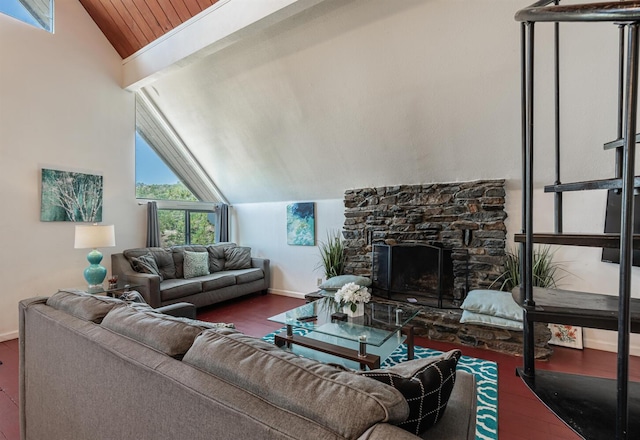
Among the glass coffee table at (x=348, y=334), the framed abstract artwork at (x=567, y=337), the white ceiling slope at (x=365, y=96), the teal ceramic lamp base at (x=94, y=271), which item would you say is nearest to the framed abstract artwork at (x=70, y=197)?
the teal ceramic lamp base at (x=94, y=271)

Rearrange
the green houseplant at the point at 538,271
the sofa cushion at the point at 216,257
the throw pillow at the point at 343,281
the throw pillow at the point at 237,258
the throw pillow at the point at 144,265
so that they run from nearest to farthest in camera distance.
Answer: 1. the green houseplant at the point at 538,271
2. the throw pillow at the point at 144,265
3. the throw pillow at the point at 343,281
4. the sofa cushion at the point at 216,257
5. the throw pillow at the point at 237,258

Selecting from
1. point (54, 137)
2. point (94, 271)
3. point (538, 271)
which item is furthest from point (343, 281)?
point (54, 137)

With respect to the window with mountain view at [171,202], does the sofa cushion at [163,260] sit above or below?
below

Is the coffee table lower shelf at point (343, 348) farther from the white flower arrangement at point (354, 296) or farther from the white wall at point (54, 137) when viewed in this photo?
the white wall at point (54, 137)

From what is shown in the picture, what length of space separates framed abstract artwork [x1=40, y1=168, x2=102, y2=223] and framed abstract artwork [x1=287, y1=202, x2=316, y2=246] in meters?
2.75

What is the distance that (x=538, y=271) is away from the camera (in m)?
3.39

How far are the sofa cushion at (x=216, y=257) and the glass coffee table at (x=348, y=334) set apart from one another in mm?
2615

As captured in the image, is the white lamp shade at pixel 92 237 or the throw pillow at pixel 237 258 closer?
the white lamp shade at pixel 92 237

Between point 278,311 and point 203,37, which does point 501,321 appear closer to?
point 278,311

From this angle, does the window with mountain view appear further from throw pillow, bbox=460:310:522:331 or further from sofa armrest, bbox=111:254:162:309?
throw pillow, bbox=460:310:522:331

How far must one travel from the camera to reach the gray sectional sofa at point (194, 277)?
395cm

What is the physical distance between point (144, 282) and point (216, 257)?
1626 mm

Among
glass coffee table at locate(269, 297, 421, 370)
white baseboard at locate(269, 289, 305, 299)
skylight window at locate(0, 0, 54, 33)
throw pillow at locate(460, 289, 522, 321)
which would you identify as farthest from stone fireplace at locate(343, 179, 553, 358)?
skylight window at locate(0, 0, 54, 33)

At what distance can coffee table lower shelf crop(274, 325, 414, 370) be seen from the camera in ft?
7.37
